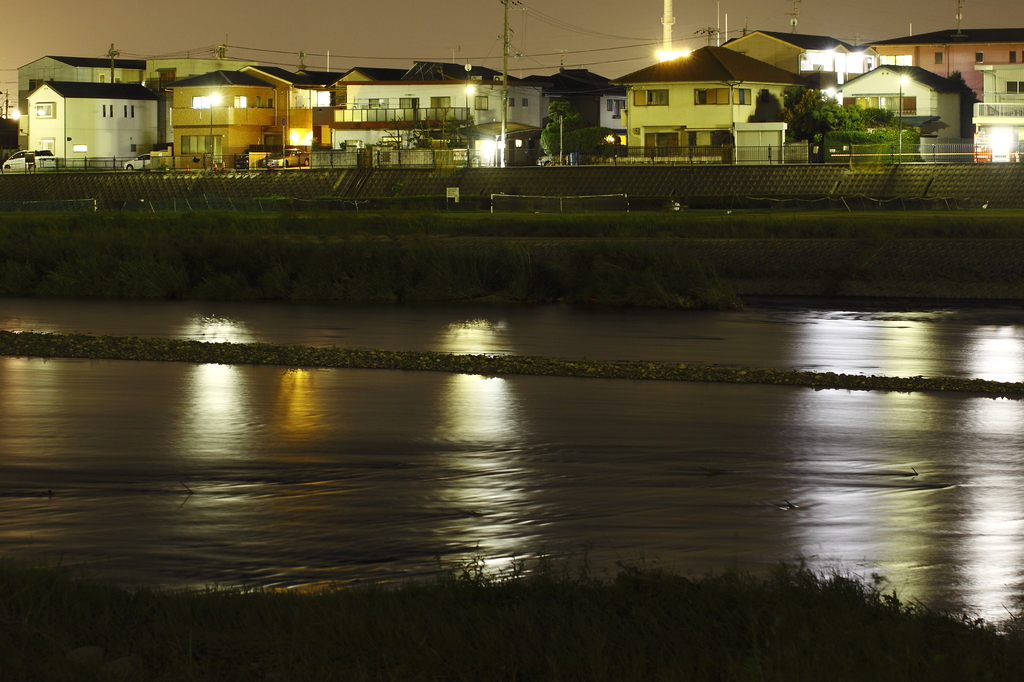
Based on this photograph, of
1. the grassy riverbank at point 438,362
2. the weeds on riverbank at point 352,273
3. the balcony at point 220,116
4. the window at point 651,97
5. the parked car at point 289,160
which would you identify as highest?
the balcony at point 220,116

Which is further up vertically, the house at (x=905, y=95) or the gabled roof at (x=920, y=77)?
the gabled roof at (x=920, y=77)

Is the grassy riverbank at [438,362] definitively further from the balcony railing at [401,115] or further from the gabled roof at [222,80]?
the gabled roof at [222,80]

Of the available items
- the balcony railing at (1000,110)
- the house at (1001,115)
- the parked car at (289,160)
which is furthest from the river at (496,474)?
the balcony railing at (1000,110)

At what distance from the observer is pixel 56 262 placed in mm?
29188

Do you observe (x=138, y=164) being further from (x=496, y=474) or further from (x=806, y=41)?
(x=496, y=474)

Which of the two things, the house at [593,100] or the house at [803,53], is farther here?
the house at [593,100]

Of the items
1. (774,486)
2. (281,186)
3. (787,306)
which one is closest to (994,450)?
(774,486)

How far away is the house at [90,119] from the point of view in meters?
89.8

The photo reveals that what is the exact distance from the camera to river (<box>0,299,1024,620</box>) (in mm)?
7426

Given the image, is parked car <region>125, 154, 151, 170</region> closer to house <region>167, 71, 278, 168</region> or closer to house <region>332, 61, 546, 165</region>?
house <region>167, 71, 278, 168</region>

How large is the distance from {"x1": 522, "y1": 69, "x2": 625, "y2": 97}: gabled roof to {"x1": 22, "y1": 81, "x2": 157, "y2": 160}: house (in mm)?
31420

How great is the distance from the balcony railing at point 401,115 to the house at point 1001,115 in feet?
108

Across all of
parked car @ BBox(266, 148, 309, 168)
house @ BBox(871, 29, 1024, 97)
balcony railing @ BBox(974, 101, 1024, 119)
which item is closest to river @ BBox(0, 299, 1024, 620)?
parked car @ BBox(266, 148, 309, 168)

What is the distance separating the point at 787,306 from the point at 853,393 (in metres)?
13.7
